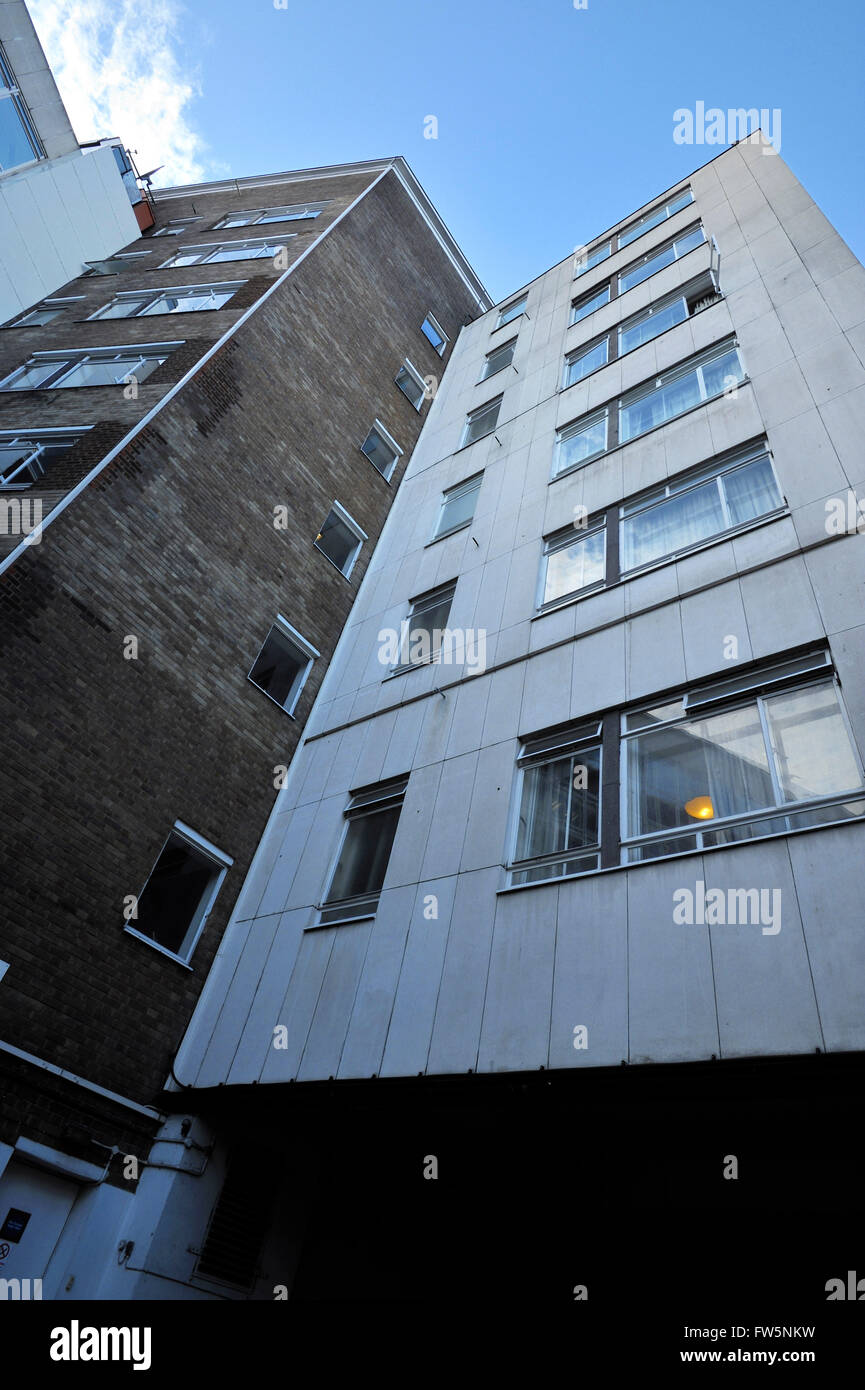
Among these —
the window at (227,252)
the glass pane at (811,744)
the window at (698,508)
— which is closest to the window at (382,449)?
the window at (227,252)

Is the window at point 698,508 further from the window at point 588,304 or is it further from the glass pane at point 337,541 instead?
the window at point 588,304

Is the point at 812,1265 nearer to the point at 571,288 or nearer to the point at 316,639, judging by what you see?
the point at 316,639

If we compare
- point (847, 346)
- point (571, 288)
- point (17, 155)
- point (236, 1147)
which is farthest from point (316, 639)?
point (17, 155)

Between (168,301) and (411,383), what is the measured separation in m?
7.02

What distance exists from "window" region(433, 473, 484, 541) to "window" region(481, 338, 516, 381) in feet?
17.5

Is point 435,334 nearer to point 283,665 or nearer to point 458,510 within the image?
point 458,510

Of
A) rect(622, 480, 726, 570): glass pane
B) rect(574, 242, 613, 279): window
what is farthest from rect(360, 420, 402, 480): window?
rect(622, 480, 726, 570): glass pane

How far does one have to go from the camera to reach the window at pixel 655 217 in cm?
1972

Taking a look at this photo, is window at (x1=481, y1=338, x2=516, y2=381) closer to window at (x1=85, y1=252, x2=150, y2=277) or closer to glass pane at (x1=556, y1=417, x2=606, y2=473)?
glass pane at (x1=556, y1=417, x2=606, y2=473)

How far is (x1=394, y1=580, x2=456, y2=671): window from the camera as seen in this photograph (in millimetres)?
12664

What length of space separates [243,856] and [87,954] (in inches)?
111

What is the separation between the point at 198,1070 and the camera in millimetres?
9758

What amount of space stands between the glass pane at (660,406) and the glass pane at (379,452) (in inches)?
262

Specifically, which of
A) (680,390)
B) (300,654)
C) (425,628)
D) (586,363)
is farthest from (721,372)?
(300,654)
